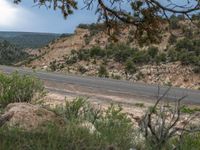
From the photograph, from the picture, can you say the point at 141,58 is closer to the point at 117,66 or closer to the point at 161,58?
the point at 161,58

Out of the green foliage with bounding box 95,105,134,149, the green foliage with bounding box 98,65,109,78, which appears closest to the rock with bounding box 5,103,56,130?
the green foliage with bounding box 95,105,134,149

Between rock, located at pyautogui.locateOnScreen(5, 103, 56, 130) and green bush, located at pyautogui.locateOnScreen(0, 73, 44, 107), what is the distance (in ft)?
15.8

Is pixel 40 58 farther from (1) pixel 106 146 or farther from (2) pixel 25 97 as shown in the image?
(1) pixel 106 146

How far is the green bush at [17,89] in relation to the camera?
1684 centimetres

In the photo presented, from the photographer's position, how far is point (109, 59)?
7369cm

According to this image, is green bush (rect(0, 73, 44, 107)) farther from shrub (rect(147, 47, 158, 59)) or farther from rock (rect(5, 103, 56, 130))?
shrub (rect(147, 47, 158, 59))

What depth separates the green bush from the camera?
16.8 m

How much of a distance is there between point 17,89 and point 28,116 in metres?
5.92

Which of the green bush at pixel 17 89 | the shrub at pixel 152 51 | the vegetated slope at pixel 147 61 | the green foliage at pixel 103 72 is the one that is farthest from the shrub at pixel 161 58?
the green bush at pixel 17 89

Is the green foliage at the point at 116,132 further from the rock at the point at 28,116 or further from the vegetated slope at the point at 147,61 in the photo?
the vegetated slope at the point at 147,61

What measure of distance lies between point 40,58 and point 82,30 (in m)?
10.1

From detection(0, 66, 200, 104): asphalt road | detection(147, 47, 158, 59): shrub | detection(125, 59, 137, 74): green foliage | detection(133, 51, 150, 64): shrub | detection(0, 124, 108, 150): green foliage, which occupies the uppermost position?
detection(147, 47, 158, 59): shrub

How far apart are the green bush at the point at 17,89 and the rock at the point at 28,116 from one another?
482cm

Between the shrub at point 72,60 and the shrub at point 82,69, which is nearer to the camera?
the shrub at point 82,69
